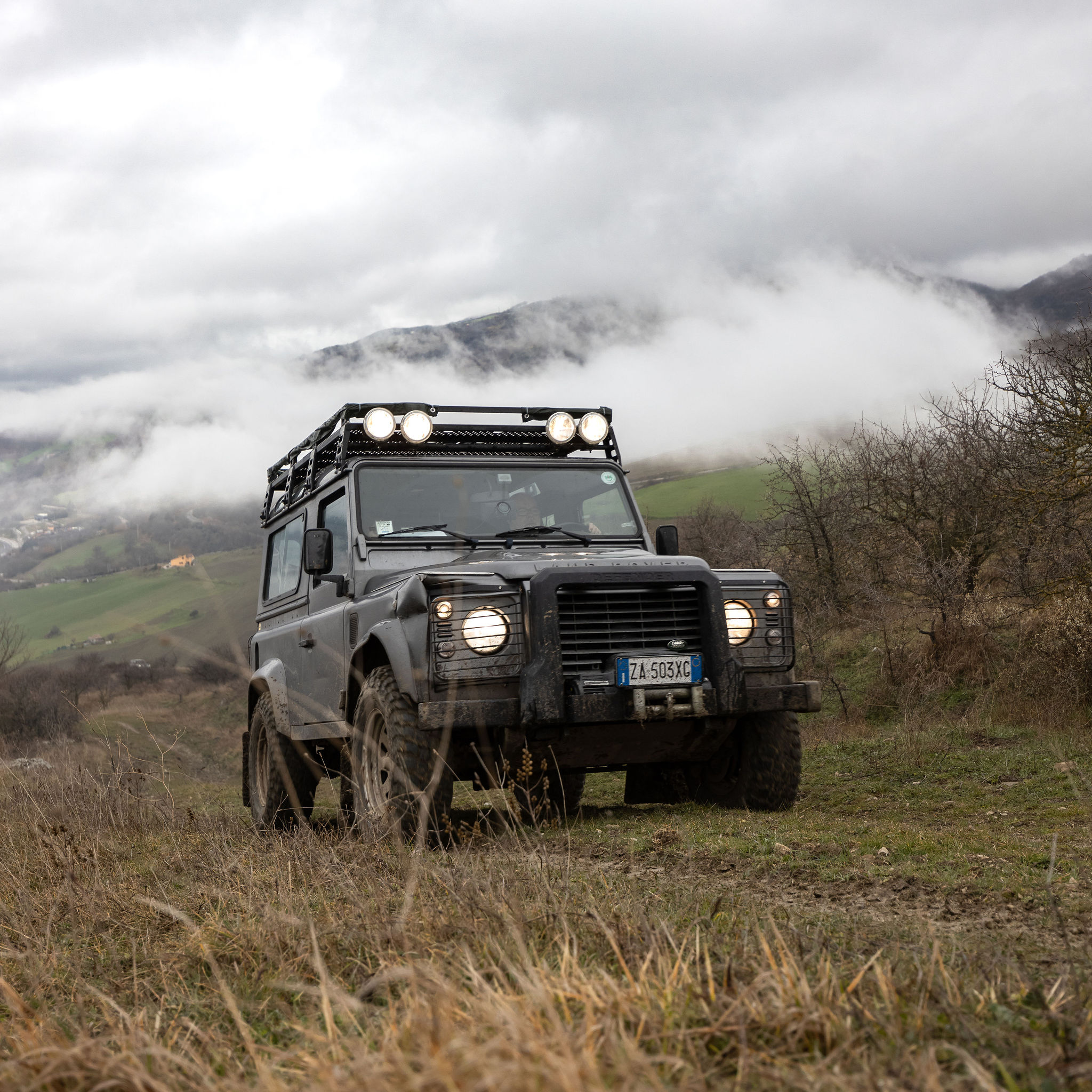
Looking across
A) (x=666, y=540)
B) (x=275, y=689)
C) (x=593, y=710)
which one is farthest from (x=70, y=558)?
(x=593, y=710)

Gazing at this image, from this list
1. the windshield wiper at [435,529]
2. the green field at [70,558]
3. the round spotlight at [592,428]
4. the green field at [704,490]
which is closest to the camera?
the windshield wiper at [435,529]

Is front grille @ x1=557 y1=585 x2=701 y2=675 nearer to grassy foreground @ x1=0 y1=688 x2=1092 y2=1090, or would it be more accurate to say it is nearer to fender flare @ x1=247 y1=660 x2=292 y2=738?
grassy foreground @ x1=0 y1=688 x2=1092 y2=1090

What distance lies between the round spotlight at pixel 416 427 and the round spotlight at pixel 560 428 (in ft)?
2.84

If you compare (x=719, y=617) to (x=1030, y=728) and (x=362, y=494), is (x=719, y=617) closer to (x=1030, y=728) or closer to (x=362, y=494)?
(x=362, y=494)

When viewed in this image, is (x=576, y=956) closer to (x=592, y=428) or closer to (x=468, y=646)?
(x=468, y=646)

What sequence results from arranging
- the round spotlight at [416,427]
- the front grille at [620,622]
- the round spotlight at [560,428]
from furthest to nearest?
1. the round spotlight at [560,428]
2. the round spotlight at [416,427]
3. the front grille at [620,622]

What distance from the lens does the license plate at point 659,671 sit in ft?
17.8

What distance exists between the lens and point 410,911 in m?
3.48

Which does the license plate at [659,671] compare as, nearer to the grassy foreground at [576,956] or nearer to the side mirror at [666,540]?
the grassy foreground at [576,956]

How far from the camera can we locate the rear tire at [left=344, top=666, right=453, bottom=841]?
5395 mm

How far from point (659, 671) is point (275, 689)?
141 inches

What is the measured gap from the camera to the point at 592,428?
746 cm

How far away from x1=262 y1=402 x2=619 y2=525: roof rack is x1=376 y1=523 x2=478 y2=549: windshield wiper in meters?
0.56

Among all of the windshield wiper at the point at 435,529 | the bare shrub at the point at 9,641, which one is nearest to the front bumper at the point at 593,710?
the windshield wiper at the point at 435,529
